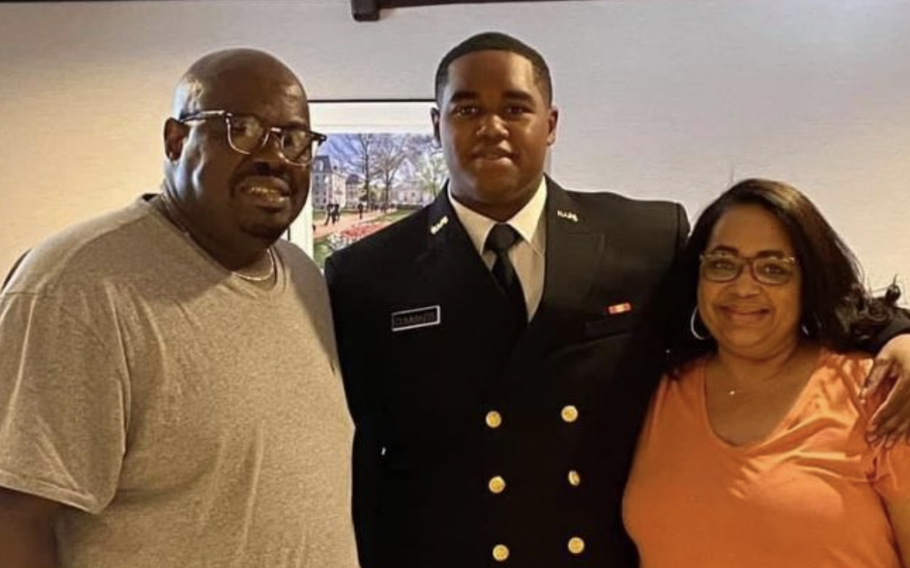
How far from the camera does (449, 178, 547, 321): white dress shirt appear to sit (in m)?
1.68

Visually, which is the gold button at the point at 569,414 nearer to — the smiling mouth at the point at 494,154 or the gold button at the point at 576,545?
the gold button at the point at 576,545

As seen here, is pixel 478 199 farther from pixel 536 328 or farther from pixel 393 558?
pixel 393 558

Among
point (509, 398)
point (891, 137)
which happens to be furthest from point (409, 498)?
point (891, 137)

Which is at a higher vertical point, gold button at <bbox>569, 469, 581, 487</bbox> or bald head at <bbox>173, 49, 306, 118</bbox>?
bald head at <bbox>173, 49, 306, 118</bbox>

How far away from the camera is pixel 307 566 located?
1.36 metres

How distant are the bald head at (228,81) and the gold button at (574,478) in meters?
0.74

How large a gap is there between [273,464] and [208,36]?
2.36 meters

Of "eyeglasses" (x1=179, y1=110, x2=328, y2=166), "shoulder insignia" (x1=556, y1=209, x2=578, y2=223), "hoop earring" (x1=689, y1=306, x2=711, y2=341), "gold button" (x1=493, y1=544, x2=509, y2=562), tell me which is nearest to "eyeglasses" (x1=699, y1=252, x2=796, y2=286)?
"hoop earring" (x1=689, y1=306, x2=711, y2=341)

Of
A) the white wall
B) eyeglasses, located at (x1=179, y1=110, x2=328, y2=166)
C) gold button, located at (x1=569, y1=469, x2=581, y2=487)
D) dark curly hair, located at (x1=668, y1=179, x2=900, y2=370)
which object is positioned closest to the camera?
eyeglasses, located at (x1=179, y1=110, x2=328, y2=166)

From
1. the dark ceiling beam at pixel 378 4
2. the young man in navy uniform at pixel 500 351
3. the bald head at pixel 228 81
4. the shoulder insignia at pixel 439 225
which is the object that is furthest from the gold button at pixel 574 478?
the dark ceiling beam at pixel 378 4

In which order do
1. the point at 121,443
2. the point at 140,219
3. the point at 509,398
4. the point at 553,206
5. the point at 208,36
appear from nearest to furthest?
the point at 121,443 < the point at 140,219 < the point at 509,398 < the point at 553,206 < the point at 208,36

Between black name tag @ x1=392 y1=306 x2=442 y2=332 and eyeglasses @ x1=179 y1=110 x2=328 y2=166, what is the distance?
38cm

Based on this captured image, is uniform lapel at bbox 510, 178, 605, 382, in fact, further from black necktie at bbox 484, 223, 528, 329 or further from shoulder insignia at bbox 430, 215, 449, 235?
shoulder insignia at bbox 430, 215, 449, 235

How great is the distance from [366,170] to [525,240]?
5.39 ft
